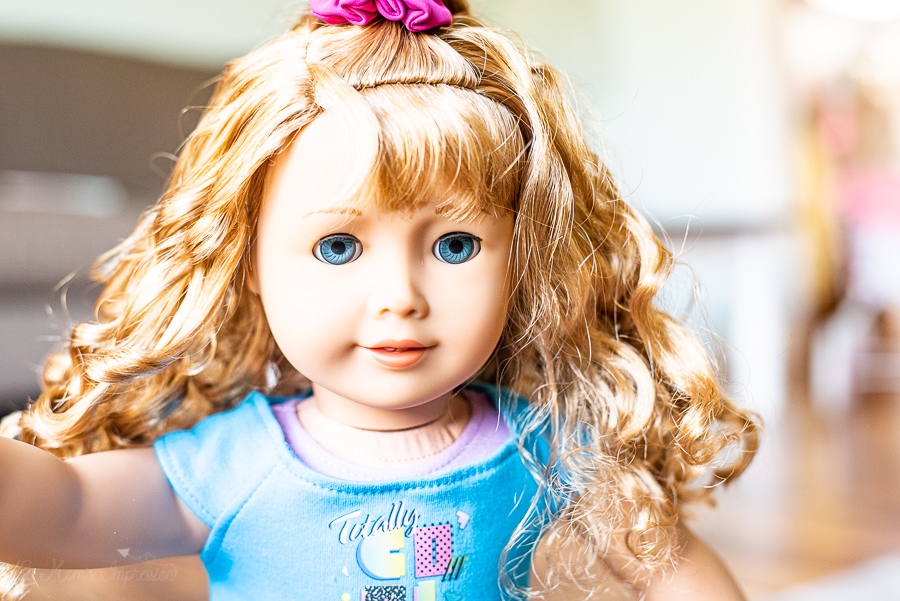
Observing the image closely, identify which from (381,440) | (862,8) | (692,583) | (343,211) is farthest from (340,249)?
(862,8)

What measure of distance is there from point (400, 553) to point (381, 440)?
8 cm

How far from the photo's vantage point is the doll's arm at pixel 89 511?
48 centimetres

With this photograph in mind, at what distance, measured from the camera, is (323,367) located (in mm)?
557

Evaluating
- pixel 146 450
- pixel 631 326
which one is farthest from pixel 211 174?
pixel 631 326

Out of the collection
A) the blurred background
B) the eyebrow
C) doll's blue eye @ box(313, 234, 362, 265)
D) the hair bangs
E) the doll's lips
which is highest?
the hair bangs

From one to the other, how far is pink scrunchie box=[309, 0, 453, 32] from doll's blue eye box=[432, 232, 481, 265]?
151 mm

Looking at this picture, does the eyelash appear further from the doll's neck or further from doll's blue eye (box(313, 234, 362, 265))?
Result: the doll's neck

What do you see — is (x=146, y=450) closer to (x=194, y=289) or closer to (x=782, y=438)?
(x=194, y=289)

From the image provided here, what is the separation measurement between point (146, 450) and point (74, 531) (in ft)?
0.30

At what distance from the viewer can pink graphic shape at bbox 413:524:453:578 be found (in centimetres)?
56

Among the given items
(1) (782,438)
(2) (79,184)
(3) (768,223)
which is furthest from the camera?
(3) (768,223)

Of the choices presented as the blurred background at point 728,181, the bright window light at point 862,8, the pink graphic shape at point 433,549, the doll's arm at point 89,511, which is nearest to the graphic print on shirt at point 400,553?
the pink graphic shape at point 433,549

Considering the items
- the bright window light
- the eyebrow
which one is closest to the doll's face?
the eyebrow

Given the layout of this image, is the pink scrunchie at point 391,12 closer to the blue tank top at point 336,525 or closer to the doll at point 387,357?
the doll at point 387,357
